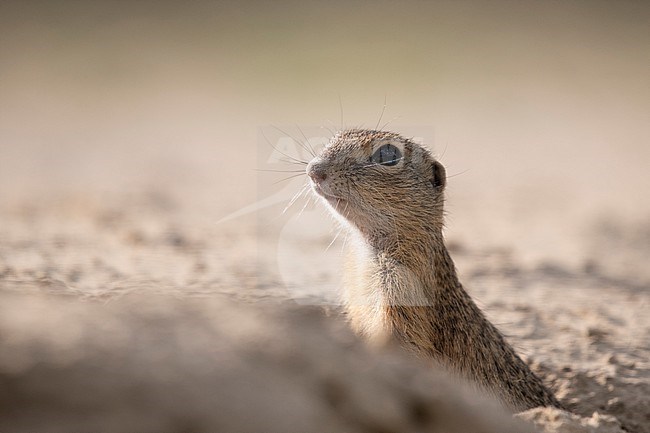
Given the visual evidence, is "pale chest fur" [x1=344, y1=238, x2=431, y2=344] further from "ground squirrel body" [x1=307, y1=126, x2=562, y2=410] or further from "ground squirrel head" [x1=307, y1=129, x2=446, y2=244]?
"ground squirrel head" [x1=307, y1=129, x2=446, y2=244]

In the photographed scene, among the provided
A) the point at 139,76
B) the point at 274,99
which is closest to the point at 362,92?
the point at 274,99

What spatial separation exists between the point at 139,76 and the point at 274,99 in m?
5.25

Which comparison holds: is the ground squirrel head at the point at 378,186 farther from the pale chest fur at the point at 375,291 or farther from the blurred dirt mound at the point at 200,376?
the blurred dirt mound at the point at 200,376

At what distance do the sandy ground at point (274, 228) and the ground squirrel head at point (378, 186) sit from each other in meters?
0.66

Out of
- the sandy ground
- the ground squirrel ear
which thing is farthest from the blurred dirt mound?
the ground squirrel ear

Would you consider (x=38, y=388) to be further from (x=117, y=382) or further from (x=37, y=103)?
(x=37, y=103)

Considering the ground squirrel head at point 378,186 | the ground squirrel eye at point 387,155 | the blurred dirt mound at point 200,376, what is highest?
the ground squirrel eye at point 387,155

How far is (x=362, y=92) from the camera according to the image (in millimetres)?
22219

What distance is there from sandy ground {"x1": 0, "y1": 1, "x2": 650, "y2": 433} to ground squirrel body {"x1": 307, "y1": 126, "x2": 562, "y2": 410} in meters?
0.49

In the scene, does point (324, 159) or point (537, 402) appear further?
point (324, 159)

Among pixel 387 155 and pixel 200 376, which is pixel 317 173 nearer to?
pixel 387 155

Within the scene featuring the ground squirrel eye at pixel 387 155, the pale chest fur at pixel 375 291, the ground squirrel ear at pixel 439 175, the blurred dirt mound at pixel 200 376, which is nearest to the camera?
the blurred dirt mound at pixel 200 376

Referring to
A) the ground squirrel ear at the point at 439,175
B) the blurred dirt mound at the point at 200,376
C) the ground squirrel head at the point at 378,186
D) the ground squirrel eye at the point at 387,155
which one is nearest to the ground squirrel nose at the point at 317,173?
the ground squirrel head at the point at 378,186

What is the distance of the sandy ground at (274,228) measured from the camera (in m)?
2.99
